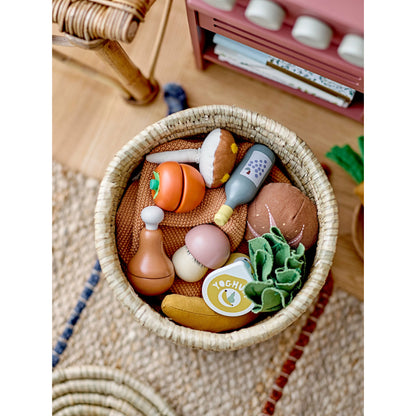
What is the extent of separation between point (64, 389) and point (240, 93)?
786 millimetres

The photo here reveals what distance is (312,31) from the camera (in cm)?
66

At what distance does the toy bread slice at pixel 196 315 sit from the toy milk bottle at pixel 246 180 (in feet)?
0.48

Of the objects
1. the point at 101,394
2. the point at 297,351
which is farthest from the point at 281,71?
the point at 101,394

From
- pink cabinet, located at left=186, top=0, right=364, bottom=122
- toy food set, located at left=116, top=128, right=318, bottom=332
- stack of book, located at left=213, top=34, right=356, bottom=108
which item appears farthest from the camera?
stack of book, located at left=213, top=34, right=356, bottom=108

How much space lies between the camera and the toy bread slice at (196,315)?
76cm

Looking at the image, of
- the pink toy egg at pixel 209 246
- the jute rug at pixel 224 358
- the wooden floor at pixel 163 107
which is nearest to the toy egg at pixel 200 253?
the pink toy egg at pixel 209 246

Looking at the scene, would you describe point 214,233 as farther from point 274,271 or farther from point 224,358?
point 224,358

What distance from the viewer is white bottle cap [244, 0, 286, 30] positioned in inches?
26.4

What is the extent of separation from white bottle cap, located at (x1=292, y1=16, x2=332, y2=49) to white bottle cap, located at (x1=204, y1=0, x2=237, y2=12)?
0.11m

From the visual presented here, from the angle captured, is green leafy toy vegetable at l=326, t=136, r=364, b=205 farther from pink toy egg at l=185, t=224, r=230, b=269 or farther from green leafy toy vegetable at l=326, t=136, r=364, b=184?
pink toy egg at l=185, t=224, r=230, b=269

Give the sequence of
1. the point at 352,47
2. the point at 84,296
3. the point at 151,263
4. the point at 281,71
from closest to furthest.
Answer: the point at 352,47 < the point at 151,263 < the point at 281,71 < the point at 84,296

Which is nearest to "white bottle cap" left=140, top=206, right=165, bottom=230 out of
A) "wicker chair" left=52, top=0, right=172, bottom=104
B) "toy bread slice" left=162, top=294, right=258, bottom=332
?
"toy bread slice" left=162, top=294, right=258, bottom=332

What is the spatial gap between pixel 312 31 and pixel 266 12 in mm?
74
